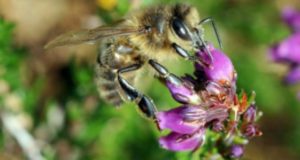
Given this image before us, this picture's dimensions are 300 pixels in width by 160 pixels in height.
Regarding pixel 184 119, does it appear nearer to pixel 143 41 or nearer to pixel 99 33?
pixel 143 41

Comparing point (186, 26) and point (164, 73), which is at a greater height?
point (186, 26)

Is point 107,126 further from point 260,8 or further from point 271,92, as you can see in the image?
point 260,8

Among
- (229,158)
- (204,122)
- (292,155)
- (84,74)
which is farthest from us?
(292,155)

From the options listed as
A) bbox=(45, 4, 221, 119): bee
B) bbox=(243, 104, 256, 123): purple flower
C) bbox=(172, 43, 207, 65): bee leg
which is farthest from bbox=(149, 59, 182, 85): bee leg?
bbox=(243, 104, 256, 123): purple flower

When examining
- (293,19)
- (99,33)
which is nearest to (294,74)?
(293,19)

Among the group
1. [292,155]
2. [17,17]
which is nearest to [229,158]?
[292,155]

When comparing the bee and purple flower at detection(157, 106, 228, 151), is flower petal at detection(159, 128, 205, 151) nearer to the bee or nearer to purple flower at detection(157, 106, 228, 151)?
purple flower at detection(157, 106, 228, 151)
